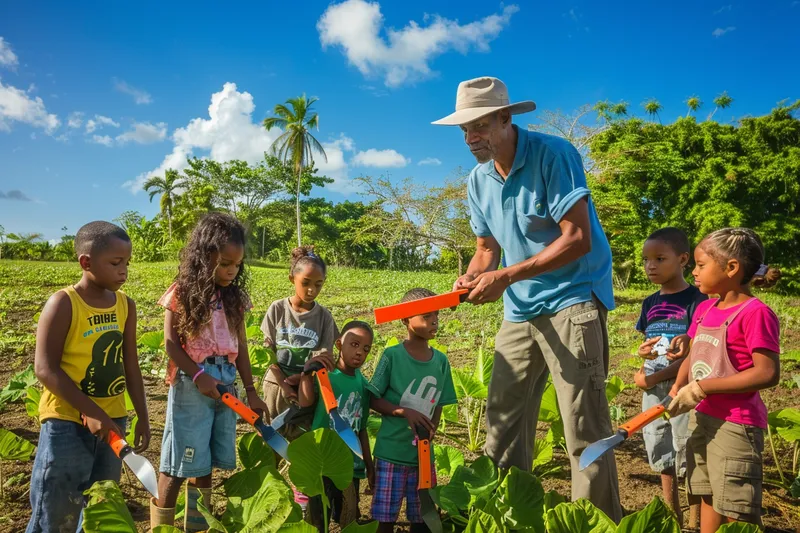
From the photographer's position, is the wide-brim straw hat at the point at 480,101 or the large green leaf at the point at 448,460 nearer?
the wide-brim straw hat at the point at 480,101

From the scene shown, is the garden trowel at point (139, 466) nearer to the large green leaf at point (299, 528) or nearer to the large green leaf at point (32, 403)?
the large green leaf at point (299, 528)

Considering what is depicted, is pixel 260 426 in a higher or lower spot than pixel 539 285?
lower

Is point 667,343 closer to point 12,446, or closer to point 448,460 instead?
point 448,460

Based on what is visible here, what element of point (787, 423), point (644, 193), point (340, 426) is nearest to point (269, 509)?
point (340, 426)

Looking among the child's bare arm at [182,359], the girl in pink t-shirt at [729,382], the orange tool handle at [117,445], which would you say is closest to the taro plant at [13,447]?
the child's bare arm at [182,359]

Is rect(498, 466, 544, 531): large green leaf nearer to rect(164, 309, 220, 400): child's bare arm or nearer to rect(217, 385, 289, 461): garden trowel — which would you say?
rect(217, 385, 289, 461): garden trowel

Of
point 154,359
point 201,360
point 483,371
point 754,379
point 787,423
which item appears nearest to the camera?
point 754,379

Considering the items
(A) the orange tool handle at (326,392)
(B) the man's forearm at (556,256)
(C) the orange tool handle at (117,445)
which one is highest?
Result: (B) the man's forearm at (556,256)

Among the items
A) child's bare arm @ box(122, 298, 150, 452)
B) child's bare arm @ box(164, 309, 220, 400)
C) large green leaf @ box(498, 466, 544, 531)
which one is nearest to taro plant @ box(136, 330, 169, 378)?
child's bare arm @ box(122, 298, 150, 452)

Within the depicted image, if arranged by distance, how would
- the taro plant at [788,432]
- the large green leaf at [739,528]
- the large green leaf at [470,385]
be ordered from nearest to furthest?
1. the large green leaf at [739,528]
2. the taro plant at [788,432]
3. the large green leaf at [470,385]

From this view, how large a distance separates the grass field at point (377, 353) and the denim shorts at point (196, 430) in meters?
0.56

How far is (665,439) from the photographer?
8.28 ft

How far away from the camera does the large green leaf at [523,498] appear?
1856 millimetres

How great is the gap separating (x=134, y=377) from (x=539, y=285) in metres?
1.56
